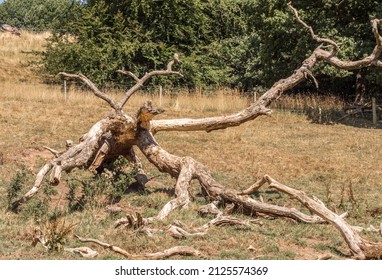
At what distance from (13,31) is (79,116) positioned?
29441mm

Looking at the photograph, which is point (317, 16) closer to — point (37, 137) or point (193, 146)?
point (193, 146)

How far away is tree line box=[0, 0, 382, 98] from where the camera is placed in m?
27.5

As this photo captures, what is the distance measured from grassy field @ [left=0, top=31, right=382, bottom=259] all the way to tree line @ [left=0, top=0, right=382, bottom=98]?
3611mm

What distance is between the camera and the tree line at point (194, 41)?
90.4 ft

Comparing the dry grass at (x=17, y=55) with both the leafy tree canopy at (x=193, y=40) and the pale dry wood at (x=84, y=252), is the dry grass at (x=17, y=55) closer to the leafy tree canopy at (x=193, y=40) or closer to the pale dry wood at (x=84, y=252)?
the leafy tree canopy at (x=193, y=40)

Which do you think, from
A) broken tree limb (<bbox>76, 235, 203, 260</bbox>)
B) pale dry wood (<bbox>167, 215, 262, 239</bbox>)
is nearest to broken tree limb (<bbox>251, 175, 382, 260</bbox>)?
pale dry wood (<bbox>167, 215, 262, 239</bbox>)

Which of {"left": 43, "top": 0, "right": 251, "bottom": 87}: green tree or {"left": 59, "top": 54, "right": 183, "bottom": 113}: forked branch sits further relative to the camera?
{"left": 43, "top": 0, "right": 251, "bottom": 87}: green tree

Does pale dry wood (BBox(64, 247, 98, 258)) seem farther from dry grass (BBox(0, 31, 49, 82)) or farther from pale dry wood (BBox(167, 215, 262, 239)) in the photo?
dry grass (BBox(0, 31, 49, 82))

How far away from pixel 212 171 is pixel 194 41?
23.3 m

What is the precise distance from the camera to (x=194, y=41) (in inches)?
1454

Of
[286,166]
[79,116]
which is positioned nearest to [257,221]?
[286,166]

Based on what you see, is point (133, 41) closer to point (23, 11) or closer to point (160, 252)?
point (160, 252)

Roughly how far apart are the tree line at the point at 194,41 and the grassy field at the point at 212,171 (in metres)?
3.61

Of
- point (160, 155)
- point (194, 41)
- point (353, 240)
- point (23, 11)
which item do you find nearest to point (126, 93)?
point (160, 155)
